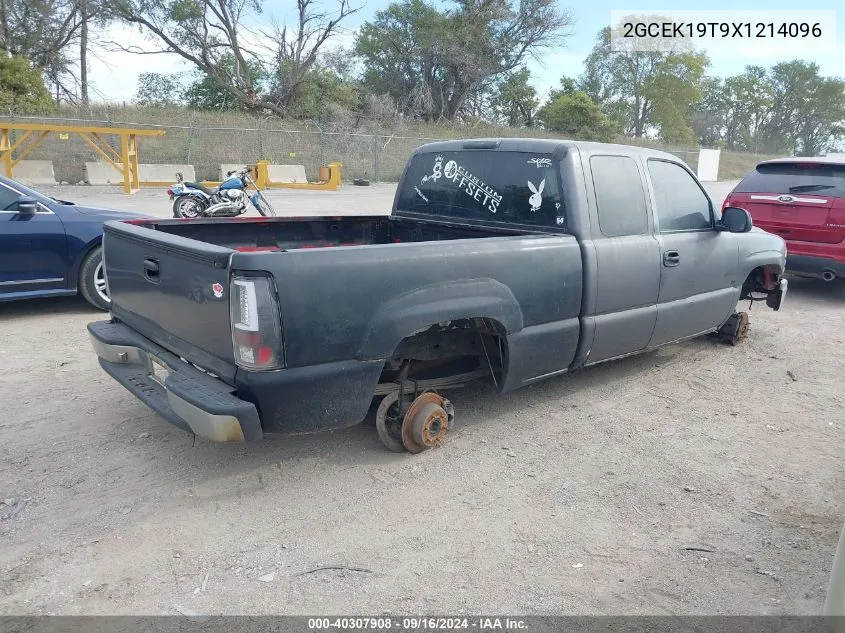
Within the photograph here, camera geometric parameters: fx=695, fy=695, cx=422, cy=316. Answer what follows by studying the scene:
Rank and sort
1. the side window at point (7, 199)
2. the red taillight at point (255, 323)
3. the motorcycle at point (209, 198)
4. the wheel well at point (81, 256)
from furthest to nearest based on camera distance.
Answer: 1. the motorcycle at point (209, 198)
2. the wheel well at point (81, 256)
3. the side window at point (7, 199)
4. the red taillight at point (255, 323)

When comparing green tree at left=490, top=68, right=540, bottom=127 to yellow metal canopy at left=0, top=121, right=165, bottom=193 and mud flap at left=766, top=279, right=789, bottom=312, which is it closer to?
yellow metal canopy at left=0, top=121, right=165, bottom=193

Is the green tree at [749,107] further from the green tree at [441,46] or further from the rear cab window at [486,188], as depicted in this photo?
the rear cab window at [486,188]

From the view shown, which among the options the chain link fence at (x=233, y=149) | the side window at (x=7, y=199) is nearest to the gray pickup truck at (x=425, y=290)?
the side window at (x=7, y=199)

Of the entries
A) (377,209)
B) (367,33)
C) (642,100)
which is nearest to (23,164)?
(377,209)

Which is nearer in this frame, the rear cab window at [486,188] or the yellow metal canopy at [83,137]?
the rear cab window at [486,188]

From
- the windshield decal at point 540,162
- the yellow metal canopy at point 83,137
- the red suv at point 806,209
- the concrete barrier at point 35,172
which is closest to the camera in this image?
the windshield decal at point 540,162

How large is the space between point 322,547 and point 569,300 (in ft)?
7.08

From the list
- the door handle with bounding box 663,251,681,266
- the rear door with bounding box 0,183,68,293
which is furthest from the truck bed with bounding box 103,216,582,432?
the rear door with bounding box 0,183,68,293

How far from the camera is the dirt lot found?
2848mm

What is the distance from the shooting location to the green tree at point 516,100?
4988 cm

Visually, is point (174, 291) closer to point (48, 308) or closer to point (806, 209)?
point (48, 308)

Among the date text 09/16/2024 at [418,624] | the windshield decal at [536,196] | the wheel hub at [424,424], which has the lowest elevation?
the date text 09/16/2024 at [418,624]

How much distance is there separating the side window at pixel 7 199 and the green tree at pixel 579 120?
4379cm

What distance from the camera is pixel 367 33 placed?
1852 inches
